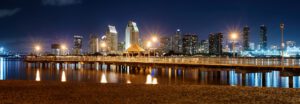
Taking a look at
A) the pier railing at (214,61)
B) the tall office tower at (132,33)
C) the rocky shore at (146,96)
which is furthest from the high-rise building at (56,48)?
the rocky shore at (146,96)

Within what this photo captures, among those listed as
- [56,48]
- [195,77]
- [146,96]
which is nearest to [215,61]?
[195,77]

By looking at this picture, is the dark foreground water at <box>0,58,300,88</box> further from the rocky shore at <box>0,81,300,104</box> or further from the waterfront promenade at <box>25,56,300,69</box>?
the rocky shore at <box>0,81,300,104</box>

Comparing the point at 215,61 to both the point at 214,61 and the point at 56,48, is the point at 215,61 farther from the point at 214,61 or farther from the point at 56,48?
the point at 56,48

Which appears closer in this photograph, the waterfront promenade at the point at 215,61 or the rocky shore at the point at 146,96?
the rocky shore at the point at 146,96

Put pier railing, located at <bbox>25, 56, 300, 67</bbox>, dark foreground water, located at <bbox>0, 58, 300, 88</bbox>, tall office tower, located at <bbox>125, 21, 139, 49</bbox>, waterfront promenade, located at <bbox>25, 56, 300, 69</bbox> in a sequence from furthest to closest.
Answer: tall office tower, located at <bbox>125, 21, 139, 49</bbox>
dark foreground water, located at <bbox>0, 58, 300, 88</bbox>
pier railing, located at <bbox>25, 56, 300, 67</bbox>
waterfront promenade, located at <bbox>25, 56, 300, 69</bbox>

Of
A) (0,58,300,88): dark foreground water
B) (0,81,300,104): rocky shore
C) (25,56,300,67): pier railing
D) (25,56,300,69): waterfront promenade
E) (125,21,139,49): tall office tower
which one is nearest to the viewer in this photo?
(0,81,300,104): rocky shore

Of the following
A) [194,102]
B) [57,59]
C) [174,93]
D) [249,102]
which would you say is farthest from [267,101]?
[57,59]

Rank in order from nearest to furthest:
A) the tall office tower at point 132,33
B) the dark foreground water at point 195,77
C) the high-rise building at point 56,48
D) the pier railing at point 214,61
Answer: the pier railing at point 214,61 < the dark foreground water at point 195,77 < the tall office tower at point 132,33 < the high-rise building at point 56,48

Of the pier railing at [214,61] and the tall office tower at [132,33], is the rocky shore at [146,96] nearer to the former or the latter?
the pier railing at [214,61]

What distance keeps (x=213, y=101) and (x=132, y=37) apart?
106947 millimetres

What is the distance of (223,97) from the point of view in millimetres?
19375

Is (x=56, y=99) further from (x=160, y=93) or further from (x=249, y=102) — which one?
(x=249, y=102)

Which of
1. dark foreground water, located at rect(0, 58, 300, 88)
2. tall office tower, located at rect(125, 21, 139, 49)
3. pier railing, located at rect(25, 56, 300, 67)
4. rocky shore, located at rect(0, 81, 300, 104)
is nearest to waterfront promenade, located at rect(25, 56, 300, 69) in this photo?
pier railing, located at rect(25, 56, 300, 67)

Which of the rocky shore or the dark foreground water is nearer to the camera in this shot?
the rocky shore
